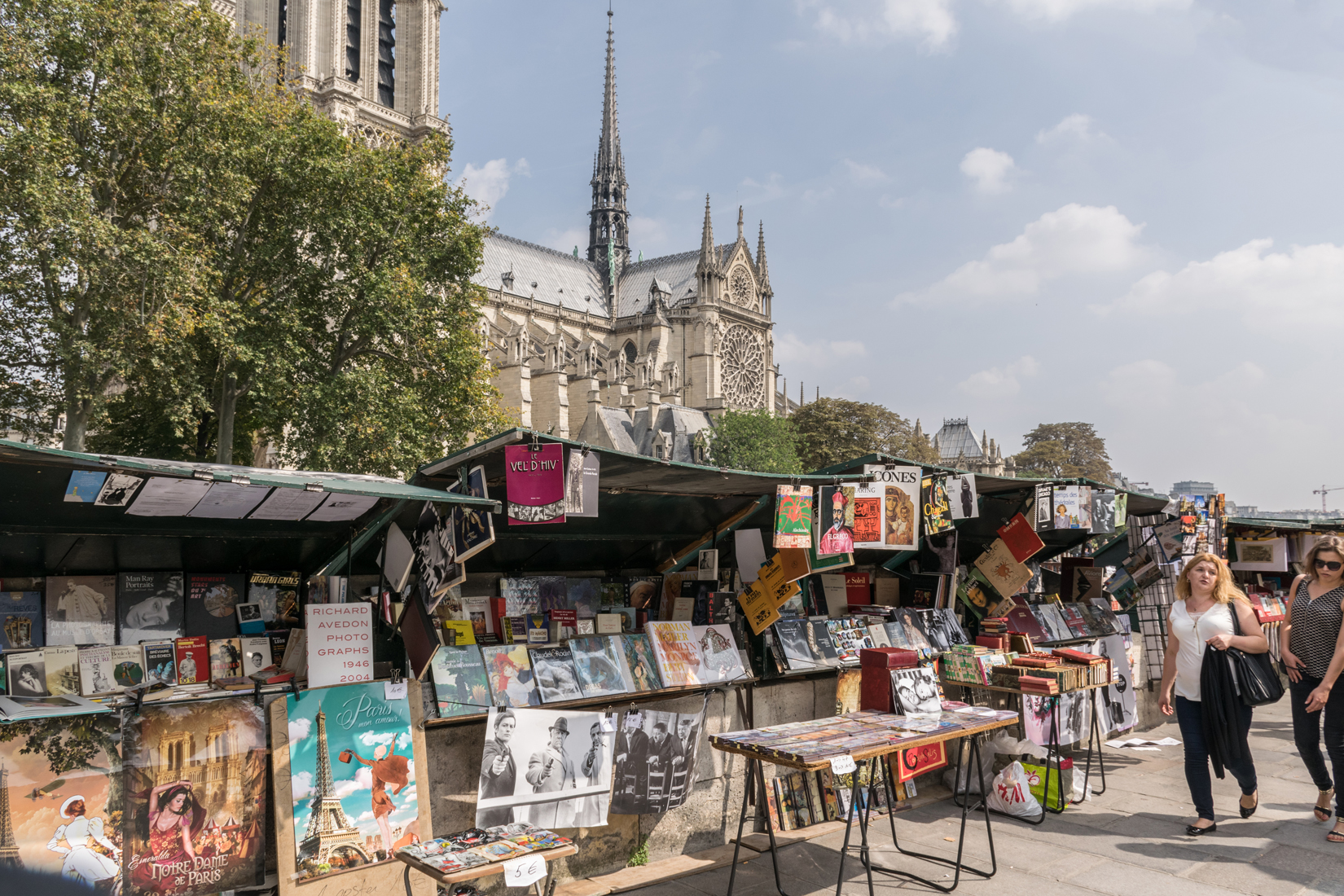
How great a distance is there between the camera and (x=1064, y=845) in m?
5.93

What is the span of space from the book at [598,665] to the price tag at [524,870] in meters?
1.61

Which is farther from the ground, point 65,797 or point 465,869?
point 65,797

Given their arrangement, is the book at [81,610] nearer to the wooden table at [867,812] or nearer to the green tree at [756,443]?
the wooden table at [867,812]

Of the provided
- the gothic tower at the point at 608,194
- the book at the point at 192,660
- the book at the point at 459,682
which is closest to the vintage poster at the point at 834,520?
the book at the point at 459,682

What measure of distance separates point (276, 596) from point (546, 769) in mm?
2040

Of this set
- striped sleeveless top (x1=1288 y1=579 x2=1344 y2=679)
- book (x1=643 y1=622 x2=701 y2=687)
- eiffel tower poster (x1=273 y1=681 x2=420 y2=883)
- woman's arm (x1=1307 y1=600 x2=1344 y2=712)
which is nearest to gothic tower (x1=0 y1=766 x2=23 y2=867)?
eiffel tower poster (x1=273 y1=681 x2=420 y2=883)

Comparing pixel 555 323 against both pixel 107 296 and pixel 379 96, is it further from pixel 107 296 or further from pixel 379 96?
pixel 107 296

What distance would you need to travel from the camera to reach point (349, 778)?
→ 4352 mm

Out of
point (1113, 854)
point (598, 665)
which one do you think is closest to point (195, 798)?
point (598, 665)

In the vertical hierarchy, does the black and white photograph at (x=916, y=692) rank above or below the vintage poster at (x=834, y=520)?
below

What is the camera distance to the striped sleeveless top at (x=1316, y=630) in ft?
19.1

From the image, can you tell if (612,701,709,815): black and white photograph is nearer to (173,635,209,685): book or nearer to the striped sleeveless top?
(173,635,209,685): book

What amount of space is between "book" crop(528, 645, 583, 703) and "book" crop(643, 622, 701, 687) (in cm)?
63

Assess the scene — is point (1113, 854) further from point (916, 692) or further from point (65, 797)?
point (65, 797)
